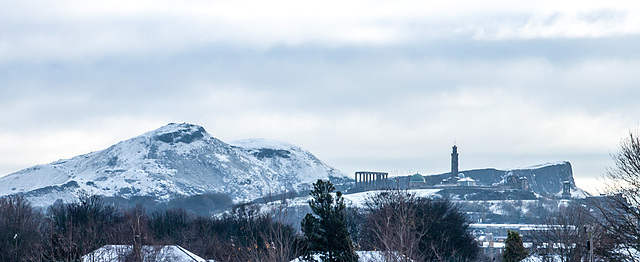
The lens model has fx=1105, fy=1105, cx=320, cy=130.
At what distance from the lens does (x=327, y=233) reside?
77625 mm

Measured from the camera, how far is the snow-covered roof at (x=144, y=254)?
79.9 m

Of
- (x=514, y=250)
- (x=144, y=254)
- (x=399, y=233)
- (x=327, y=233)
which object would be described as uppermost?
(x=327, y=233)

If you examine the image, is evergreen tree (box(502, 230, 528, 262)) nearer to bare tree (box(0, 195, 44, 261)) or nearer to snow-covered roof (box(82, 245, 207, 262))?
snow-covered roof (box(82, 245, 207, 262))

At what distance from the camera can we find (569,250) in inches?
3711

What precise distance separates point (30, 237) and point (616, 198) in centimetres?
6744

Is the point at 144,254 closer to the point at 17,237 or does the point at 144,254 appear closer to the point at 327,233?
the point at 327,233

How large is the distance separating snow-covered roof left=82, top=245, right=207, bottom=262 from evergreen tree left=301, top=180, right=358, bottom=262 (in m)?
11.4

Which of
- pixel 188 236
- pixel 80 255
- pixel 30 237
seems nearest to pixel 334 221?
pixel 80 255

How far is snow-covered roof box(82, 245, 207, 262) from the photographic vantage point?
7994cm

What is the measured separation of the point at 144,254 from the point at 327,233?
13037 mm

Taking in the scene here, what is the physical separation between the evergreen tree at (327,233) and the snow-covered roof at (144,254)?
Answer: 451 inches

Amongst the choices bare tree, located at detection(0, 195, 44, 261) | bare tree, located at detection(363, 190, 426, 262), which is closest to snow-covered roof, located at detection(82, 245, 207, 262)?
bare tree, located at detection(0, 195, 44, 261)

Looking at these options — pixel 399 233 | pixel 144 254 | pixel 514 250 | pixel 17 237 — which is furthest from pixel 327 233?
pixel 17 237

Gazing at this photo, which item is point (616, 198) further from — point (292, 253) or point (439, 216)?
point (439, 216)
